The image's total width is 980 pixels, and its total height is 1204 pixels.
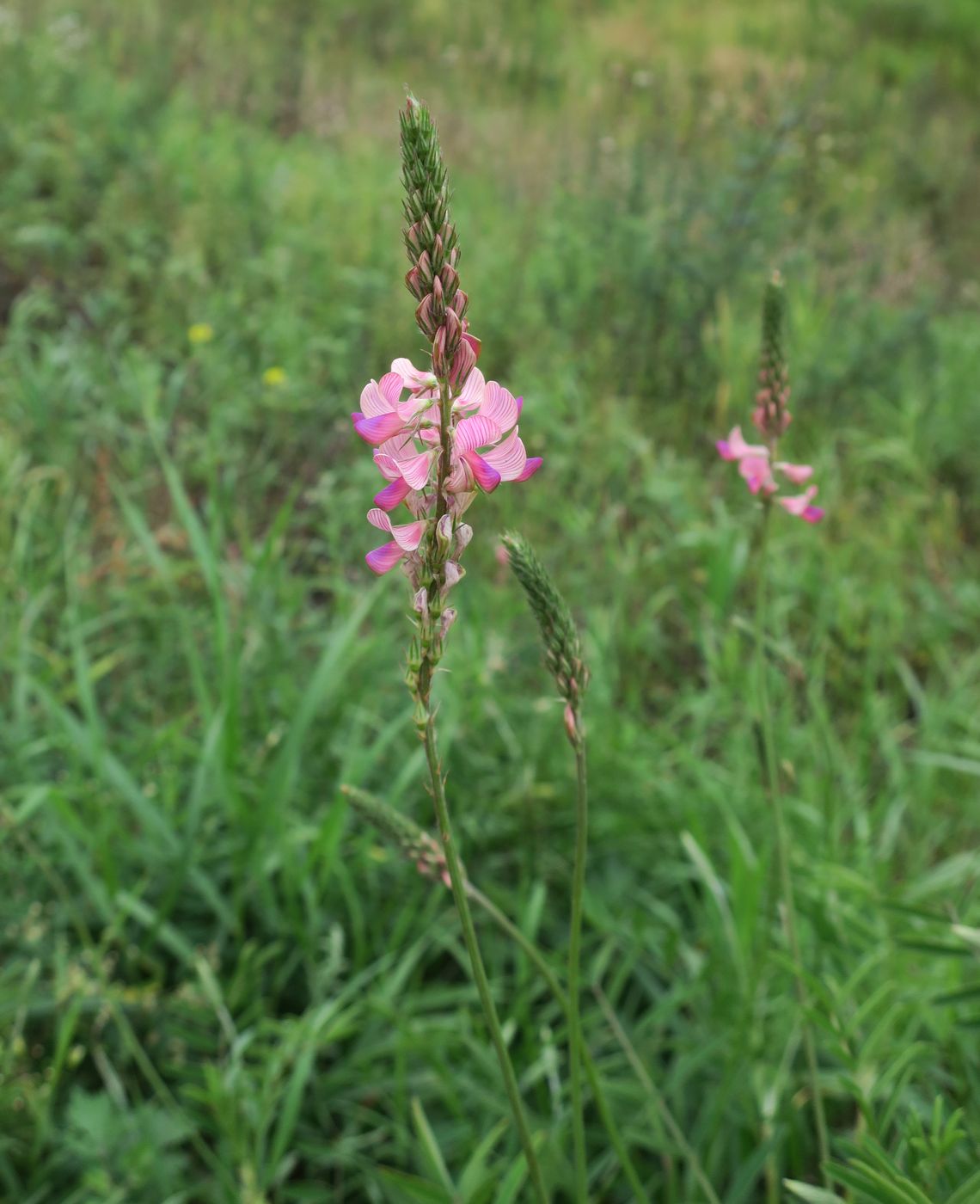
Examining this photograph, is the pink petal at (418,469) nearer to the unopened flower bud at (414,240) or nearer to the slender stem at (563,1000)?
the unopened flower bud at (414,240)

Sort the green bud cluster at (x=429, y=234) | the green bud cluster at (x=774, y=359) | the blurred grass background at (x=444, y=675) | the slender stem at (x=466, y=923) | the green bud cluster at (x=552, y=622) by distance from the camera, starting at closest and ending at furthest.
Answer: the green bud cluster at (x=429, y=234) < the slender stem at (x=466, y=923) < the green bud cluster at (x=552, y=622) < the green bud cluster at (x=774, y=359) < the blurred grass background at (x=444, y=675)

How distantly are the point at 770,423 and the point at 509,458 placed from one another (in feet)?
1.86

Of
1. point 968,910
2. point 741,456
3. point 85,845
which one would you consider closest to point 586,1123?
point 968,910

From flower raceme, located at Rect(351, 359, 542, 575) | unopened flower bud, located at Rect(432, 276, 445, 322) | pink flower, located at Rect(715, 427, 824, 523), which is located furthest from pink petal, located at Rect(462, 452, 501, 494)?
pink flower, located at Rect(715, 427, 824, 523)

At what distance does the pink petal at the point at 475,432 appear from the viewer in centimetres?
75

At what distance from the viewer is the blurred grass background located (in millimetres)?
1538

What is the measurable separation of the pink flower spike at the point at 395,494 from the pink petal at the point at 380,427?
0.11ft

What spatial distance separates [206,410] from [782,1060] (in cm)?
246

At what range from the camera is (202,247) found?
404cm

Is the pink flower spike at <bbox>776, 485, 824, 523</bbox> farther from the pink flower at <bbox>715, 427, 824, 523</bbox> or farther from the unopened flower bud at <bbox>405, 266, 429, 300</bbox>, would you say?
the unopened flower bud at <bbox>405, 266, 429, 300</bbox>

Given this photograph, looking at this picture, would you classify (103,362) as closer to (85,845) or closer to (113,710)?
(113,710)

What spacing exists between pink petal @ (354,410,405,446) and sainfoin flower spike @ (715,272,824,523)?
1.80 feet

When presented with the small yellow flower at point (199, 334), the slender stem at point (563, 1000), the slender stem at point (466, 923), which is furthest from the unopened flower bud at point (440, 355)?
the small yellow flower at point (199, 334)

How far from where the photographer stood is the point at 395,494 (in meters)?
0.76
